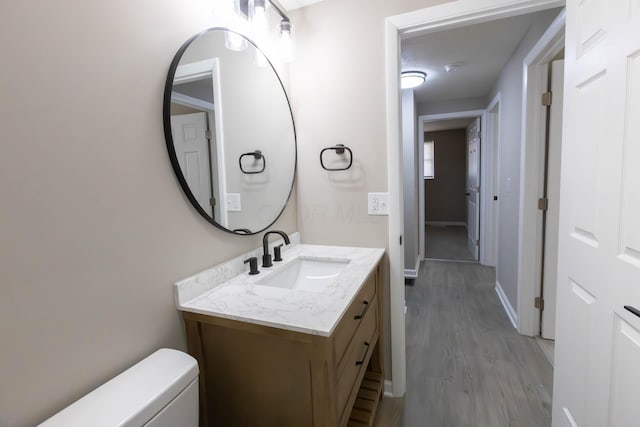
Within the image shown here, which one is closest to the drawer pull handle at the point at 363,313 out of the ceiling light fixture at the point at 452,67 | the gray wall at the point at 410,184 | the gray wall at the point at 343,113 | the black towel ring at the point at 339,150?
the gray wall at the point at 343,113

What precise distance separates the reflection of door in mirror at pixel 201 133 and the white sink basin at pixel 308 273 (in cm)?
42

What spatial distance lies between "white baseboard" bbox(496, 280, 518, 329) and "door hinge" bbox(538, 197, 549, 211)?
0.94m

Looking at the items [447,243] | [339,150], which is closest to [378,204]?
[339,150]

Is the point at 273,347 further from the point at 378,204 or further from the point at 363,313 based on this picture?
the point at 378,204

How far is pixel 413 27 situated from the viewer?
1597mm

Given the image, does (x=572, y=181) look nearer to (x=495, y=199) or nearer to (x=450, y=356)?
(x=450, y=356)

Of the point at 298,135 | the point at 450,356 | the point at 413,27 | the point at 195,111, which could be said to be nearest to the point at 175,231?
the point at 195,111

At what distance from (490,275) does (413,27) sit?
11.1 feet

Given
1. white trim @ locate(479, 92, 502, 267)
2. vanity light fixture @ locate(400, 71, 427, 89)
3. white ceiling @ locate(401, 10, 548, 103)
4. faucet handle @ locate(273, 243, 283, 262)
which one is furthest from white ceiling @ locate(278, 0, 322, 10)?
white trim @ locate(479, 92, 502, 267)

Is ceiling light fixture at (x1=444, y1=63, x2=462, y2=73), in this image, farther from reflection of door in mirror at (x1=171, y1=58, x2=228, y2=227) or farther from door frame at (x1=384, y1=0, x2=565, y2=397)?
reflection of door in mirror at (x1=171, y1=58, x2=228, y2=227)

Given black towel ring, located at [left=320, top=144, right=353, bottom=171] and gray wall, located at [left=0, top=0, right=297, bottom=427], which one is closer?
gray wall, located at [left=0, top=0, right=297, bottom=427]

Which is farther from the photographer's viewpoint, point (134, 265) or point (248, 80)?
point (248, 80)

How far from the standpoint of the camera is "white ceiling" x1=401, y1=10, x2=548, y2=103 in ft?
7.80

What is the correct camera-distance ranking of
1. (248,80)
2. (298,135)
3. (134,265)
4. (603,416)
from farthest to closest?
1. (298,135)
2. (248,80)
3. (603,416)
4. (134,265)
